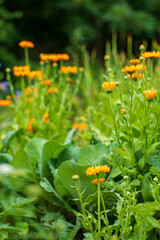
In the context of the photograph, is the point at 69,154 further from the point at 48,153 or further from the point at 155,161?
the point at 155,161

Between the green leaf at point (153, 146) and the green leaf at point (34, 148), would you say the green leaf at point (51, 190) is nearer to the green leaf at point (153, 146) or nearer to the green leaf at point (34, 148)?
the green leaf at point (34, 148)

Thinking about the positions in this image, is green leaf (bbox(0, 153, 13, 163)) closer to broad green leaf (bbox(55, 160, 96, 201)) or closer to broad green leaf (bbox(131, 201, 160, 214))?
broad green leaf (bbox(55, 160, 96, 201))

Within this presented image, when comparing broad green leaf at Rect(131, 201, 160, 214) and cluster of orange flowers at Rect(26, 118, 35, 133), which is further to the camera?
cluster of orange flowers at Rect(26, 118, 35, 133)

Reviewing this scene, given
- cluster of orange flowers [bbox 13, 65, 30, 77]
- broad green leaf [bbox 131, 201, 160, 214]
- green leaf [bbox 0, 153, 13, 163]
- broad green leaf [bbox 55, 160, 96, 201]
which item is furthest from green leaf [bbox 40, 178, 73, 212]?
cluster of orange flowers [bbox 13, 65, 30, 77]

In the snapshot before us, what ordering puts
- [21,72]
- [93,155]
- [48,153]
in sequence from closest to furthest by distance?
[93,155], [48,153], [21,72]

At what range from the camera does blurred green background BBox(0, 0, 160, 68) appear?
6840 millimetres

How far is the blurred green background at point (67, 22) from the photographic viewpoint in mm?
6840

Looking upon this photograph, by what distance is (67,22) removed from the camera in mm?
7469

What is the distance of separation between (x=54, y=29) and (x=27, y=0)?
0.94m

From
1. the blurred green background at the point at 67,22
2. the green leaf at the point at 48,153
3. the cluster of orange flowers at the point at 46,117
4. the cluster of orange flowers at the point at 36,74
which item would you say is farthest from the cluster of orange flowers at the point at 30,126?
the blurred green background at the point at 67,22

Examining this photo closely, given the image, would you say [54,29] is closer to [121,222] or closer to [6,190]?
[6,190]

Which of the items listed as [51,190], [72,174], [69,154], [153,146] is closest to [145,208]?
[153,146]

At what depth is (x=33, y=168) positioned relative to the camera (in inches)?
70.2

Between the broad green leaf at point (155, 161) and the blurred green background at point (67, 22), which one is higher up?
the blurred green background at point (67, 22)
